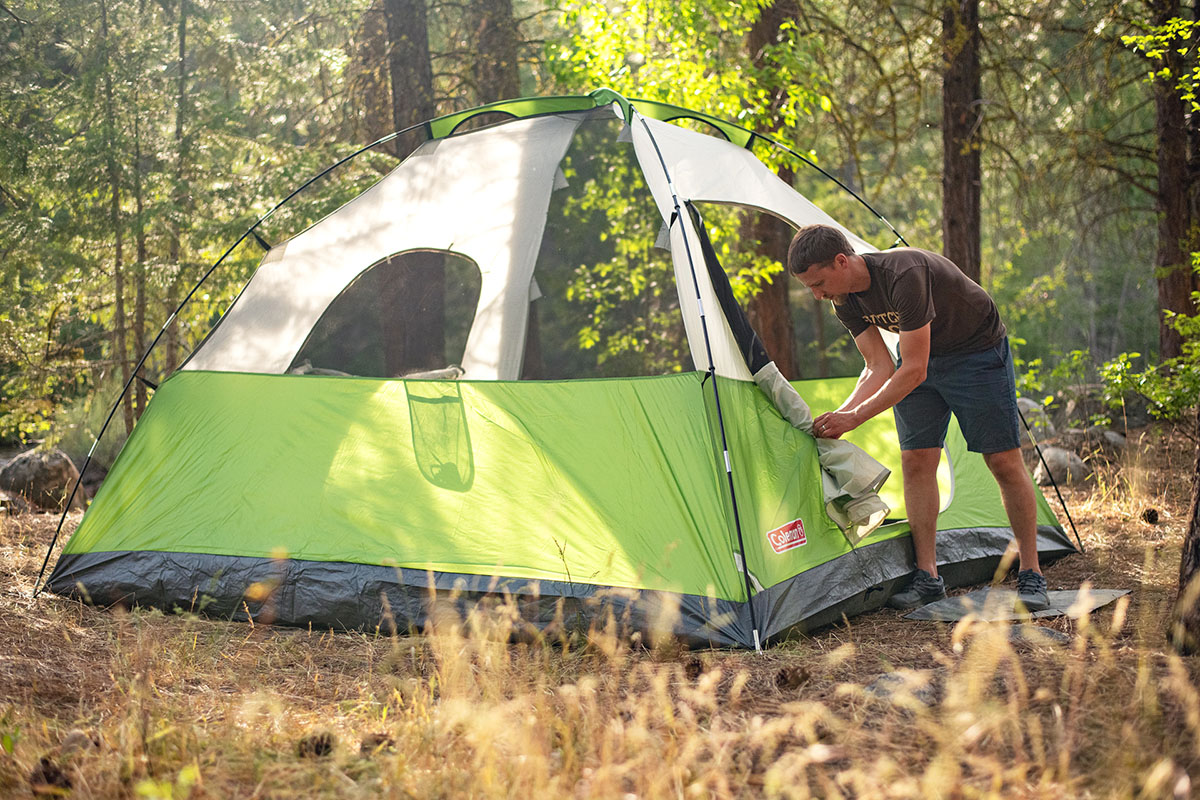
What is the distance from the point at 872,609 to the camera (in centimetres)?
354

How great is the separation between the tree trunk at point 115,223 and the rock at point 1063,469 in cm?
576

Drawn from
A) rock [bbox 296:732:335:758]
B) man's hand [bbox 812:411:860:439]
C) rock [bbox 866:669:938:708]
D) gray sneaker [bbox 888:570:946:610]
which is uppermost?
man's hand [bbox 812:411:860:439]

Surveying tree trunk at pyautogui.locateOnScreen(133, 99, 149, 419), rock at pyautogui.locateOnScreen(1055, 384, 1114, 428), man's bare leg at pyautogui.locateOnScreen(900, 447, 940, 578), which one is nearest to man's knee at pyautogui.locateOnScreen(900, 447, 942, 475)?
man's bare leg at pyautogui.locateOnScreen(900, 447, 940, 578)

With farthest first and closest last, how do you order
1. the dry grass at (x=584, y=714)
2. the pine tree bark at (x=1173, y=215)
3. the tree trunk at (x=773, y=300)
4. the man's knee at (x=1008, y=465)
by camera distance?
1. the tree trunk at (x=773, y=300)
2. the pine tree bark at (x=1173, y=215)
3. the man's knee at (x=1008, y=465)
4. the dry grass at (x=584, y=714)

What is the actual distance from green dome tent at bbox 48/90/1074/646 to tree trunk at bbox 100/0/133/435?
2.47 m

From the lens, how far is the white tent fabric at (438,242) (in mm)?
4164

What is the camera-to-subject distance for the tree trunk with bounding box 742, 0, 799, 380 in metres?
7.67

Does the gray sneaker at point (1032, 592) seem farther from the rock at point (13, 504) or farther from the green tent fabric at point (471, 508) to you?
the rock at point (13, 504)

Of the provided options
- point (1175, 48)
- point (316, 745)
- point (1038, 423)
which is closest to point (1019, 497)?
point (316, 745)

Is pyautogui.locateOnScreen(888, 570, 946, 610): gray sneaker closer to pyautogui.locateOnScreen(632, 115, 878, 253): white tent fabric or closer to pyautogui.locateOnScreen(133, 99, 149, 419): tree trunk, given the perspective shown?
pyautogui.locateOnScreen(632, 115, 878, 253): white tent fabric

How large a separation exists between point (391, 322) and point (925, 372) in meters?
2.38

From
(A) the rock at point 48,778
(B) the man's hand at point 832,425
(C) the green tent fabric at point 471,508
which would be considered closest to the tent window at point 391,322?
(C) the green tent fabric at point 471,508

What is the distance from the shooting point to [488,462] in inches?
137

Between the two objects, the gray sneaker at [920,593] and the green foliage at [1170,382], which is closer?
the gray sneaker at [920,593]
